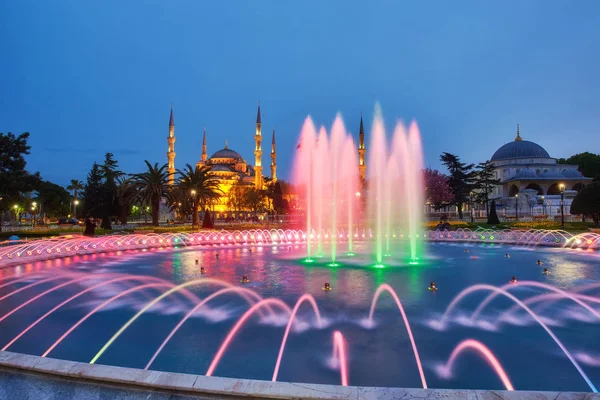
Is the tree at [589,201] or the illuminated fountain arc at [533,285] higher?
the tree at [589,201]

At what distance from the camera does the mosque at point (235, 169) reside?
218 ft

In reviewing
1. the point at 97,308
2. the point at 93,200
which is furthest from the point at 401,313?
the point at 93,200

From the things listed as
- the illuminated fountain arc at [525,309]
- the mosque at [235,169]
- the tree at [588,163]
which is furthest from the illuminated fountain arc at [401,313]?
the tree at [588,163]

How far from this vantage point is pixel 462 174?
4906 centimetres

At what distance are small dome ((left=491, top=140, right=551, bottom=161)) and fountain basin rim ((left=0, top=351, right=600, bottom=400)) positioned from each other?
247 feet

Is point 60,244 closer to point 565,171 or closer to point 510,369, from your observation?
point 510,369

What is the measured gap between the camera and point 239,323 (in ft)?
22.4

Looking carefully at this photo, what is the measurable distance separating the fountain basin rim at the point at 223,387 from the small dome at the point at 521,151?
75268 millimetres

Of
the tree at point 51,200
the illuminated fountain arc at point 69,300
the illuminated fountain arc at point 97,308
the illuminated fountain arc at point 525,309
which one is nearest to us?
the illuminated fountain arc at point 525,309

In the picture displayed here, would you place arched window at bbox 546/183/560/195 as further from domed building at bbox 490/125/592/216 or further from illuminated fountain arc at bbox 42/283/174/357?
illuminated fountain arc at bbox 42/283/174/357

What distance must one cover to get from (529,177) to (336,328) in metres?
65.4

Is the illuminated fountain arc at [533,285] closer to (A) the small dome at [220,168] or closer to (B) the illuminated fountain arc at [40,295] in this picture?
(B) the illuminated fountain arc at [40,295]

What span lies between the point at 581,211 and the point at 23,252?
30598mm

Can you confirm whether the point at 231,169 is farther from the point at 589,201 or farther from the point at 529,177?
the point at 589,201
